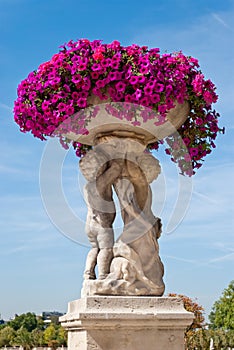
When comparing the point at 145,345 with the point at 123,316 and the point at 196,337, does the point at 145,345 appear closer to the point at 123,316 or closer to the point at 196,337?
the point at 123,316

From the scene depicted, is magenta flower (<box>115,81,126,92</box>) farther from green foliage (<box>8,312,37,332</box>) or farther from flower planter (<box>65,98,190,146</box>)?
green foliage (<box>8,312,37,332</box>)

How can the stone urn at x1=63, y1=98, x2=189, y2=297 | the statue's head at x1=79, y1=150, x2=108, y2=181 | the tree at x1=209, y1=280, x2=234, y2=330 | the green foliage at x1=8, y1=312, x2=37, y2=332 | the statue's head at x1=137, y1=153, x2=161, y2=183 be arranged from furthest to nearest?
the green foliage at x1=8, y1=312, x2=37, y2=332 < the tree at x1=209, y1=280, x2=234, y2=330 < the statue's head at x1=137, y1=153, x2=161, y2=183 < the statue's head at x1=79, y1=150, x2=108, y2=181 < the stone urn at x1=63, y1=98, x2=189, y2=297

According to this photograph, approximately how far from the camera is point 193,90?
6844 millimetres

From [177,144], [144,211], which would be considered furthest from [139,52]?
[144,211]

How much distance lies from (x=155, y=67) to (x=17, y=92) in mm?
1583

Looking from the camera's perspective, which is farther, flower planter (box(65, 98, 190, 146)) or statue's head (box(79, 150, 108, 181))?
statue's head (box(79, 150, 108, 181))

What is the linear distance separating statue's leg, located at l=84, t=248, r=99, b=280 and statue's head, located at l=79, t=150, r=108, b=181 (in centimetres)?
81

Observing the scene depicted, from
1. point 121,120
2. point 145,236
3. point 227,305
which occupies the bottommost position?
point 145,236

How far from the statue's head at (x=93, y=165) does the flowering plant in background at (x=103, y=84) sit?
320mm

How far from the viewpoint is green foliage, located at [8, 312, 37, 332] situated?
96688 mm

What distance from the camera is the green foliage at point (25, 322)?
9669 cm

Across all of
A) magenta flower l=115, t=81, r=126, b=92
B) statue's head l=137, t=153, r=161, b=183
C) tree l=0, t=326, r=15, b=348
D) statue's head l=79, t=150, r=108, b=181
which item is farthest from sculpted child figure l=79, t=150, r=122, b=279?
tree l=0, t=326, r=15, b=348

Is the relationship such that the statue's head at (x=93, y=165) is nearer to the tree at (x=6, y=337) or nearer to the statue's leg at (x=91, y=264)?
the statue's leg at (x=91, y=264)

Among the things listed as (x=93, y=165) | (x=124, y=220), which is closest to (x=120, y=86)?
(x=93, y=165)
